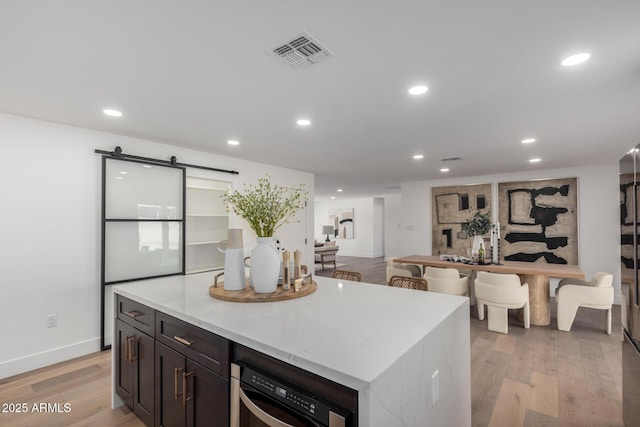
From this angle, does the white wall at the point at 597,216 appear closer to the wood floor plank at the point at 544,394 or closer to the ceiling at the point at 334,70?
the ceiling at the point at 334,70

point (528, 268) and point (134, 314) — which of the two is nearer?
point (134, 314)

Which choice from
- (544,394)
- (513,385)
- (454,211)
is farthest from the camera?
(454,211)

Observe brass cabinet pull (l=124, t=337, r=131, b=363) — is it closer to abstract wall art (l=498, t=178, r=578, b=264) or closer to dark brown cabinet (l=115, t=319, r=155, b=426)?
dark brown cabinet (l=115, t=319, r=155, b=426)

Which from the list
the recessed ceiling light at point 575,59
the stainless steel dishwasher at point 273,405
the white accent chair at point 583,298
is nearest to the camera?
the stainless steel dishwasher at point 273,405

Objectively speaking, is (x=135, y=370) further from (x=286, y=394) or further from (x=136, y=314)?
(x=286, y=394)

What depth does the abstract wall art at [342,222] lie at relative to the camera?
1261 centimetres

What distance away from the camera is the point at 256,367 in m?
1.29

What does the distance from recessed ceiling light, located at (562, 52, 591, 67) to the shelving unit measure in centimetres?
384

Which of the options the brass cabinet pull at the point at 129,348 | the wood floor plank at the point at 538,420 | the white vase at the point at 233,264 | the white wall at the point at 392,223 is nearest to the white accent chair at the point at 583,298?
the wood floor plank at the point at 538,420

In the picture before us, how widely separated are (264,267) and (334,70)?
4.51 feet

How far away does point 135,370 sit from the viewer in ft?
6.74

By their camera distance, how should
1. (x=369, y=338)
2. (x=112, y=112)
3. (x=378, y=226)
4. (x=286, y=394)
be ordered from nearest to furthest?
1. (x=286, y=394)
2. (x=369, y=338)
3. (x=112, y=112)
4. (x=378, y=226)

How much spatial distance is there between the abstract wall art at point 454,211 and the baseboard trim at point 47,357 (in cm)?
661

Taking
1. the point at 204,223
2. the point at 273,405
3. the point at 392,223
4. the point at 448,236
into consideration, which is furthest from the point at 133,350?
the point at 392,223
